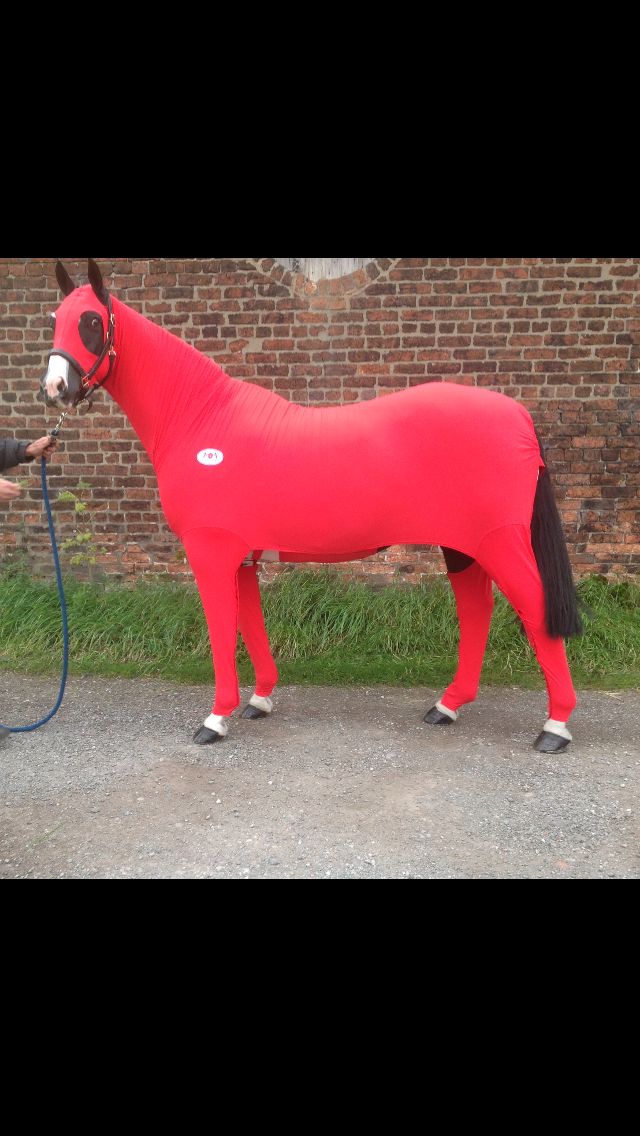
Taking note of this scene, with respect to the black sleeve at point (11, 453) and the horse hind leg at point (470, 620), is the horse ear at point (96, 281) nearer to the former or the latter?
the black sleeve at point (11, 453)

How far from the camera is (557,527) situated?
2977mm

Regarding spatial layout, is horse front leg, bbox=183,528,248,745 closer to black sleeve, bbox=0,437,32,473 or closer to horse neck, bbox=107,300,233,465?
horse neck, bbox=107,300,233,465

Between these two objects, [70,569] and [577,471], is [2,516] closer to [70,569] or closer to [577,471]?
[70,569]

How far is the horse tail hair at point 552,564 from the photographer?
2943 millimetres

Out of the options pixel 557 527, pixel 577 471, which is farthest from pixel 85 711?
pixel 577 471

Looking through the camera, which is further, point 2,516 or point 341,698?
point 2,516

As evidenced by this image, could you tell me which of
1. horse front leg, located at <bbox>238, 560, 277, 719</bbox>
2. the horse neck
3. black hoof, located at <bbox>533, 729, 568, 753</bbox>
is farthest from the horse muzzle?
black hoof, located at <bbox>533, 729, 568, 753</bbox>

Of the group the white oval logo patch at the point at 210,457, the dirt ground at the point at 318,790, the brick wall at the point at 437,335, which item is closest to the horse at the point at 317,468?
the white oval logo patch at the point at 210,457

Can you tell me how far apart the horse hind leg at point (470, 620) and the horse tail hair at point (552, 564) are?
382mm

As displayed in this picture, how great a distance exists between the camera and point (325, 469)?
284 centimetres

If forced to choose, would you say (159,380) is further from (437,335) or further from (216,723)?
(437,335)

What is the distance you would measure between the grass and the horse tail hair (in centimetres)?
107

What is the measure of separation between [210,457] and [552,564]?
151cm
